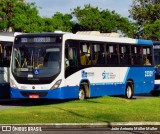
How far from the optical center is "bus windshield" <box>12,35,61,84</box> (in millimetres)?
21766

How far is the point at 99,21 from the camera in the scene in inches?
2928

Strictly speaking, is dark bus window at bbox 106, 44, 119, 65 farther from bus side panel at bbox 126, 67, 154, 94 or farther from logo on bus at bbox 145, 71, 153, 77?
logo on bus at bbox 145, 71, 153, 77

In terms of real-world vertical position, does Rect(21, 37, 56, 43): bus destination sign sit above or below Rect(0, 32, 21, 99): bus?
above

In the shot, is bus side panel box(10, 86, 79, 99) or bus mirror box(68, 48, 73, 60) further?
bus mirror box(68, 48, 73, 60)

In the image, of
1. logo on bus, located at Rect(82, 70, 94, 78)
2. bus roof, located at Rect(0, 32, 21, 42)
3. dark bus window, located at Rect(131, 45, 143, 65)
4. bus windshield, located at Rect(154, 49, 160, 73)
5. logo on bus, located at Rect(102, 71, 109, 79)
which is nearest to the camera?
logo on bus, located at Rect(82, 70, 94, 78)

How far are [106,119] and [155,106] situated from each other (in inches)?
163

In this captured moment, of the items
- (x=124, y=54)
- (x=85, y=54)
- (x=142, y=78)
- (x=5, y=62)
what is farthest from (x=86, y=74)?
(x=142, y=78)

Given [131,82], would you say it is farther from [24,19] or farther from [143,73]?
[24,19]

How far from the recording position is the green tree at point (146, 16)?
64625 mm

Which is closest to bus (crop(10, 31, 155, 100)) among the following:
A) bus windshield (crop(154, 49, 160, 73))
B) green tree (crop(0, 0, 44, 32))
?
bus windshield (crop(154, 49, 160, 73))

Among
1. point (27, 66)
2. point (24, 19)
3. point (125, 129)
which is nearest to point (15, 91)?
point (27, 66)

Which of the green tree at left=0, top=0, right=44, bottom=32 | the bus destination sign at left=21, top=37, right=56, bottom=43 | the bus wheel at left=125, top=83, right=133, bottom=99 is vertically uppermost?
the green tree at left=0, top=0, right=44, bottom=32

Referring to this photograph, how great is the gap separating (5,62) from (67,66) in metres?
3.83

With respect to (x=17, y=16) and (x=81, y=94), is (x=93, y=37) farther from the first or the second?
(x=17, y=16)
